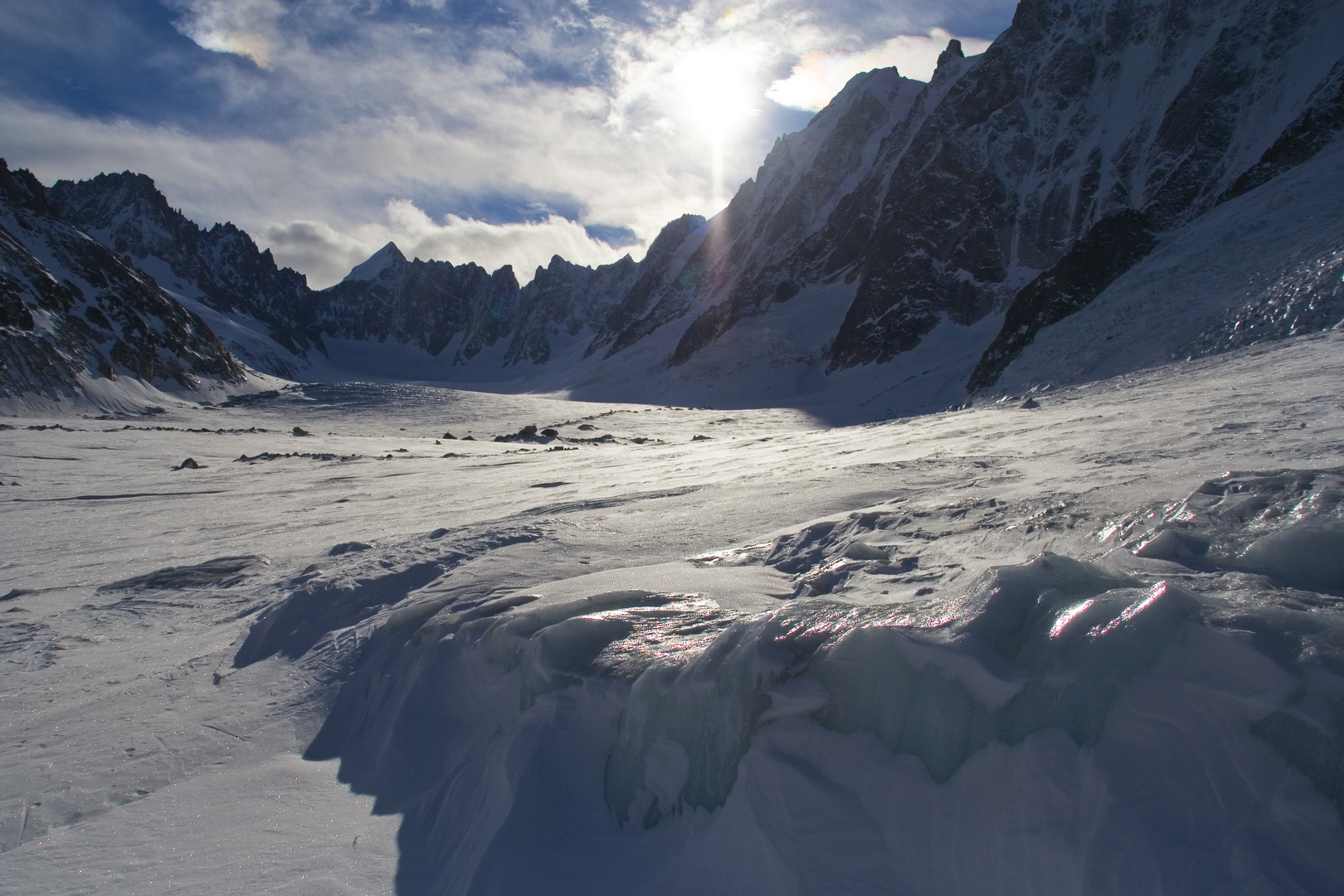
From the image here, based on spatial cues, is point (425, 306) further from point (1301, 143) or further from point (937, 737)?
point (937, 737)

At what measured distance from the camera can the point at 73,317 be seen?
143 feet

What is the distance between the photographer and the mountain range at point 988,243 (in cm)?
1958

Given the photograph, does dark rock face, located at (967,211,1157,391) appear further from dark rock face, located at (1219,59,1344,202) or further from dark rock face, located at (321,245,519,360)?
dark rock face, located at (321,245,519,360)

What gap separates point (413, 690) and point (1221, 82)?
6164 cm

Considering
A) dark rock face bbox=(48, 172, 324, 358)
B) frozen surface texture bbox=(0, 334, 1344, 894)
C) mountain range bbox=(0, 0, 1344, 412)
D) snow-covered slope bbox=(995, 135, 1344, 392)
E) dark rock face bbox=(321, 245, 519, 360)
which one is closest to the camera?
frozen surface texture bbox=(0, 334, 1344, 894)

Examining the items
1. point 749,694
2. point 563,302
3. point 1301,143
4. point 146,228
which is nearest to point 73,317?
point 749,694

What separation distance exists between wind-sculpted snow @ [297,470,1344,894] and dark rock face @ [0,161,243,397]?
143ft

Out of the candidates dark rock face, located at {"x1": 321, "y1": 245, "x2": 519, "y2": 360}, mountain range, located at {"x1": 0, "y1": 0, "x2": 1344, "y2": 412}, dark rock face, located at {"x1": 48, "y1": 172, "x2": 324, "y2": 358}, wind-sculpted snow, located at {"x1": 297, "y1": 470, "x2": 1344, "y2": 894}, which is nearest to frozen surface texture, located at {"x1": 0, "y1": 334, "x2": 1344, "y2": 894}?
wind-sculpted snow, located at {"x1": 297, "y1": 470, "x2": 1344, "y2": 894}

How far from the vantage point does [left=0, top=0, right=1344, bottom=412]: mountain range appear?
1958 cm

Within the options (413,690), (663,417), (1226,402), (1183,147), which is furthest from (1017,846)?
(1183,147)

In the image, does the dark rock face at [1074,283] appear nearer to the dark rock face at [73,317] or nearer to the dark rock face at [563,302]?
the dark rock face at [73,317]

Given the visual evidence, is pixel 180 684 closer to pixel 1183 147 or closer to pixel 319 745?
pixel 319 745

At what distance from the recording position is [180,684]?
15.4ft

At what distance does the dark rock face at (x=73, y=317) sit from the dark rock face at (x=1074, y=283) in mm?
46730
